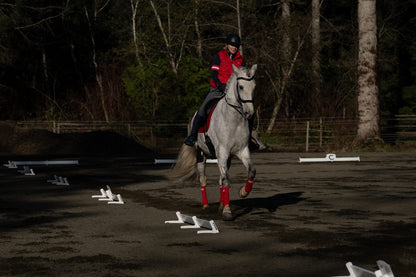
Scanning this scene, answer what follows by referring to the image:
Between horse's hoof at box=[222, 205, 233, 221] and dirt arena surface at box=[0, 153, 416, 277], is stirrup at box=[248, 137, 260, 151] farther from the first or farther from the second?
horse's hoof at box=[222, 205, 233, 221]

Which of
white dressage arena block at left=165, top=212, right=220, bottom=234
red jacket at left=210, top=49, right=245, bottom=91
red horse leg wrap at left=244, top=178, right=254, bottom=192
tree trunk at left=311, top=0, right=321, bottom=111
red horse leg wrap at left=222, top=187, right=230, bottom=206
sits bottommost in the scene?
white dressage arena block at left=165, top=212, right=220, bottom=234

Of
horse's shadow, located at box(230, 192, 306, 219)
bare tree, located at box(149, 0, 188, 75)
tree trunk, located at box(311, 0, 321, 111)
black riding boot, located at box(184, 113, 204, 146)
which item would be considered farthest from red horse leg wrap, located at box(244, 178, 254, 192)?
tree trunk, located at box(311, 0, 321, 111)

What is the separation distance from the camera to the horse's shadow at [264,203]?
40.4ft

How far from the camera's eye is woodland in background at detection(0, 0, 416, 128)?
39250 mm

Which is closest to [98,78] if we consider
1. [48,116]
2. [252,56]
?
[48,116]

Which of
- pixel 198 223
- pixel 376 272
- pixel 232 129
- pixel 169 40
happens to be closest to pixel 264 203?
pixel 232 129

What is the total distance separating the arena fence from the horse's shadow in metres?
21.3

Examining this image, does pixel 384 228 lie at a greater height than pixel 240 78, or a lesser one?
lesser

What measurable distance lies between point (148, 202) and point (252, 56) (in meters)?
27.6

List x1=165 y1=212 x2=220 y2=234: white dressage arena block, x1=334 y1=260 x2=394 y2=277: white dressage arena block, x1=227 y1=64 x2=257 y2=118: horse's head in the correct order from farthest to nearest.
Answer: x1=227 y1=64 x2=257 y2=118: horse's head → x1=165 y1=212 x2=220 y2=234: white dressage arena block → x1=334 y1=260 x2=394 y2=277: white dressage arena block

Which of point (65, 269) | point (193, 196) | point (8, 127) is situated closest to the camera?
point (65, 269)

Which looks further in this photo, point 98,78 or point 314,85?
point 98,78

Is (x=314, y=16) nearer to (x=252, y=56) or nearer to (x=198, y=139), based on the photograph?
(x=252, y=56)

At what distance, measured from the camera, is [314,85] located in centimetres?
4250
